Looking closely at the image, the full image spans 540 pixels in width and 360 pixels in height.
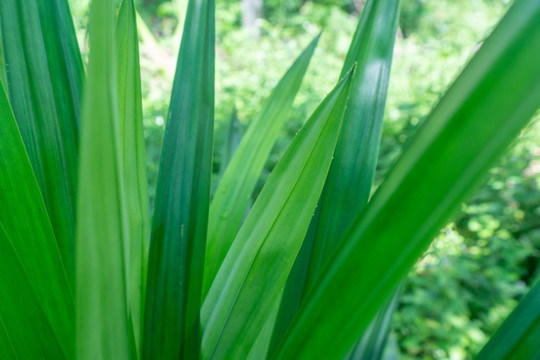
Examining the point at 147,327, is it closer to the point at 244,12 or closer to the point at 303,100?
the point at 303,100

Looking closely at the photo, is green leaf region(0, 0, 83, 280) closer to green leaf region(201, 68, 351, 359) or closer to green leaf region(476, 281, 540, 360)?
green leaf region(201, 68, 351, 359)

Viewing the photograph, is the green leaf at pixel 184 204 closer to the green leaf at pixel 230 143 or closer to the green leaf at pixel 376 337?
the green leaf at pixel 376 337

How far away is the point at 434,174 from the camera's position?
0.63ft

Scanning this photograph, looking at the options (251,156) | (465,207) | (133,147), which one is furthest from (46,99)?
(465,207)

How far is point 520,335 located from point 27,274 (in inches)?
14.1

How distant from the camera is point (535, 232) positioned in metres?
1.98

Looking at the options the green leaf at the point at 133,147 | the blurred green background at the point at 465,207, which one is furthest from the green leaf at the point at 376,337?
the blurred green background at the point at 465,207

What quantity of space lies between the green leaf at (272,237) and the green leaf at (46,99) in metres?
0.17

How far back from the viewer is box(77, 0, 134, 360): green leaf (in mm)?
195

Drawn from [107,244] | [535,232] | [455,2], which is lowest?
[107,244]

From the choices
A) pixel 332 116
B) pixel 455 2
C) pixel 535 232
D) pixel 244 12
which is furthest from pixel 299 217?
pixel 455 2

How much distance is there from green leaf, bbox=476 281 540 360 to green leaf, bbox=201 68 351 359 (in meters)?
0.16

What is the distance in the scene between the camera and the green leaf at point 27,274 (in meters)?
0.31

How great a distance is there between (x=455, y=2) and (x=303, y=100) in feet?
11.5
